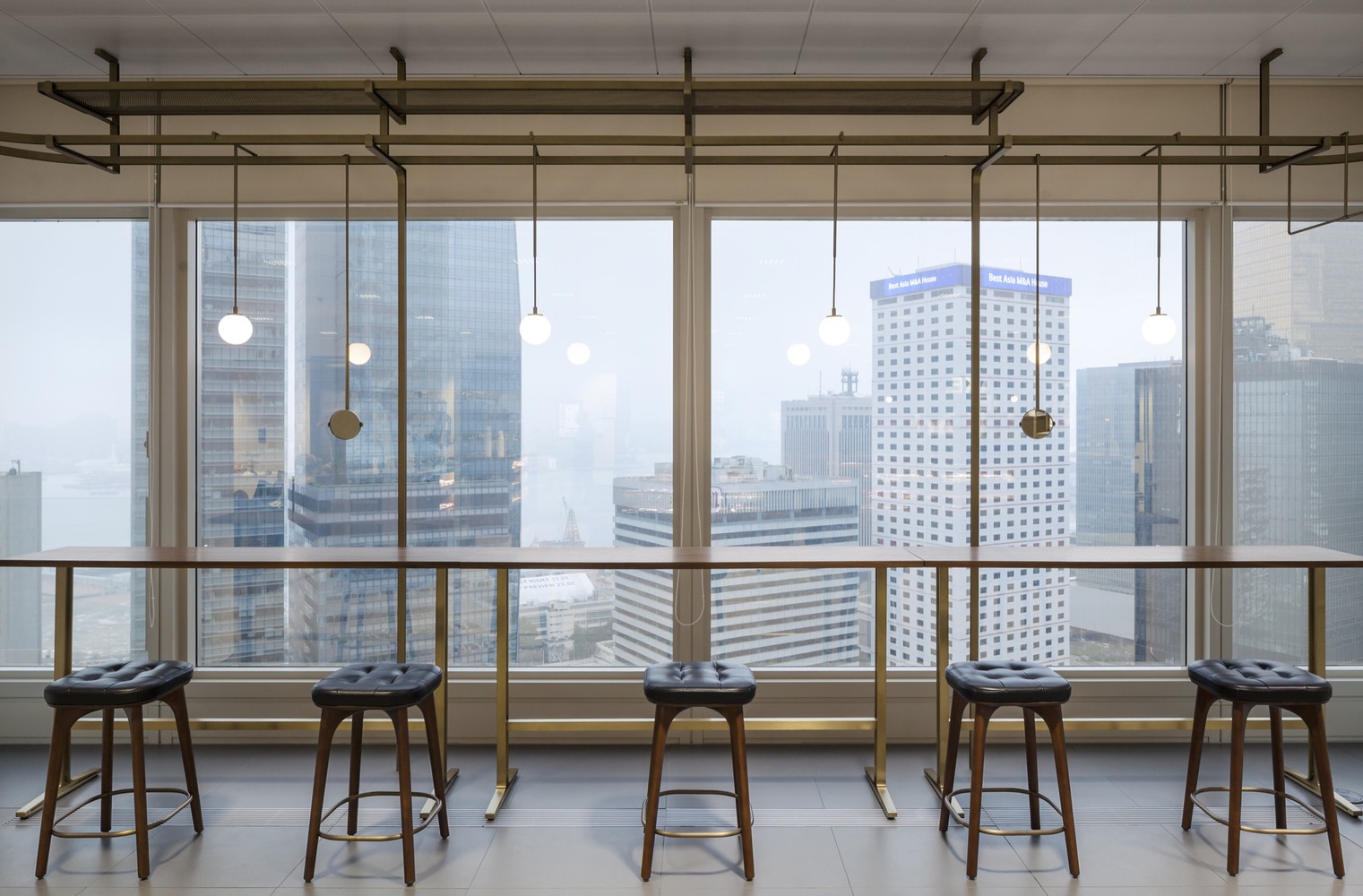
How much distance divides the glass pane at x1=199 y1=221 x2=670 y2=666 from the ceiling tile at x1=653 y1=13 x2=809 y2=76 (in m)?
0.80

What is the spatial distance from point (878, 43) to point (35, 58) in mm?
3856

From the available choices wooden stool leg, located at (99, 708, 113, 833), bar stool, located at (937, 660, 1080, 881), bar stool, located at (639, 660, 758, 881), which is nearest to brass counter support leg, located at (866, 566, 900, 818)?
bar stool, located at (937, 660, 1080, 881)

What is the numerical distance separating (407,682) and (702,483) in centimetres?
170

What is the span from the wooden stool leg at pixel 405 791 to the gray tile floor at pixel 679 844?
0.22 feet

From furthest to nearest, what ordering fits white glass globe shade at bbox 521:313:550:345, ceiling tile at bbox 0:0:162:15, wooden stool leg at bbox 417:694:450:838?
white glass globe shade at bbox 521:313:550:345 < ceiling tile at bbox 0:0:162:15 < wooden stool leg at bbox 417:694:450:838

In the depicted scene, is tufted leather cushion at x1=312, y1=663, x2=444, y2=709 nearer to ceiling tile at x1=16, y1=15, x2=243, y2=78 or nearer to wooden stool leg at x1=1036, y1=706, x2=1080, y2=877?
wooden stool leg at x1=1036, y1=706, x2=1080, y2=877

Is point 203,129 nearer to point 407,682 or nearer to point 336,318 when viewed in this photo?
point 336,318

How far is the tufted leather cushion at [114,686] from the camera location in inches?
102

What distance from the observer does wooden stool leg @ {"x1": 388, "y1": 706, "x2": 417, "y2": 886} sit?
252 cm

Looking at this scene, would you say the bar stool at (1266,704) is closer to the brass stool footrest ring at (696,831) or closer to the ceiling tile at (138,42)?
the brass stool footrest ring at (696,831)

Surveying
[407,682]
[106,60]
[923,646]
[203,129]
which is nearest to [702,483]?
[923,646]

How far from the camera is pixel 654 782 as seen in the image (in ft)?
8.41

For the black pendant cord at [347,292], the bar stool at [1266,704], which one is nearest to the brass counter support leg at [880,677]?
the bar stool at [1266,704]

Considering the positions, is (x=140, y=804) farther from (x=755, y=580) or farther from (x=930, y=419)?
(x=930, y=419)
